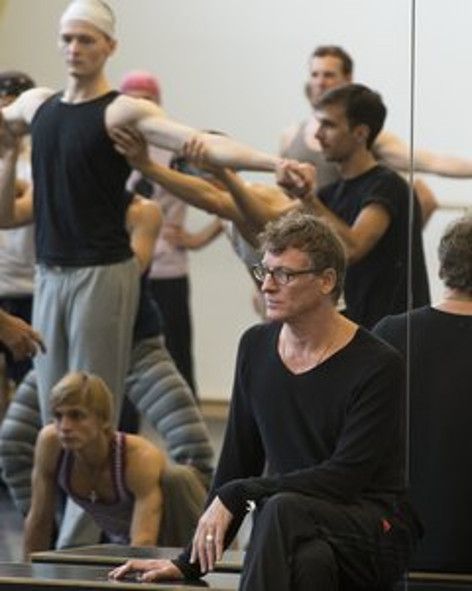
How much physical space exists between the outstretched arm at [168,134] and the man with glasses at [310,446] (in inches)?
69.0

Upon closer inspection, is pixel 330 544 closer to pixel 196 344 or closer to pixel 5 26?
pixel 5 26

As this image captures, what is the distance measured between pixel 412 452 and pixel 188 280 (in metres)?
3.08

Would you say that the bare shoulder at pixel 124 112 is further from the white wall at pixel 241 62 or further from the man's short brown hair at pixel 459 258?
the man's short brown hair at pixel 459 258

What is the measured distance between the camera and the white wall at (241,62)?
534 cm

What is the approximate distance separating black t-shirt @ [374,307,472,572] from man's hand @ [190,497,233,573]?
603 mm

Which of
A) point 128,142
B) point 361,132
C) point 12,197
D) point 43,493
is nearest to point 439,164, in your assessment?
point 361,132

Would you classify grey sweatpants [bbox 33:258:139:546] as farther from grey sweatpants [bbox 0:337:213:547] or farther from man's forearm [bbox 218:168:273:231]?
man's forearm [bbox 218:168:273:231]

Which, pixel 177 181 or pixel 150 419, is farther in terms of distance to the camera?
pixel 150 419

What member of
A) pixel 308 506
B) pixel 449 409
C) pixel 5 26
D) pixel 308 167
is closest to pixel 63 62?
pixel 5 26

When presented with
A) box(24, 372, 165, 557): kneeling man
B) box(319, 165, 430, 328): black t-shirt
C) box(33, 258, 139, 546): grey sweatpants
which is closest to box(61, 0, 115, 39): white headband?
box(33, 258, 139, 546): grey sweatpants

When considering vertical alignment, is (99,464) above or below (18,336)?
below

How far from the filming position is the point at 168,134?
629cm

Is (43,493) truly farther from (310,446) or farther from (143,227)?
(310,446)

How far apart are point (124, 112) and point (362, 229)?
28.9 inches
